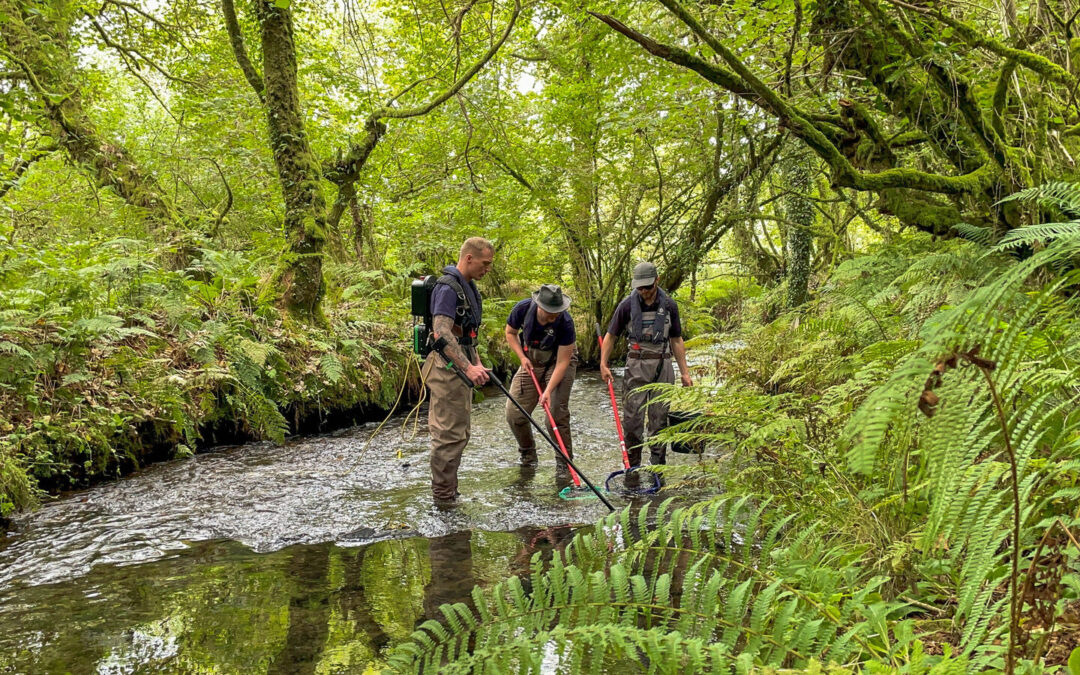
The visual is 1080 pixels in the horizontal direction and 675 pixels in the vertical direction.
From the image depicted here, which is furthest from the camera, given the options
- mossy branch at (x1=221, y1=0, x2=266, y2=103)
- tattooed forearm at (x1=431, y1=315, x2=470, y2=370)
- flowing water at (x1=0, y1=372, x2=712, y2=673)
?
mossy branch at (x1=221, y1=0, x2=266, y2=103)

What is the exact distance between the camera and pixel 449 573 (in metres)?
4.64

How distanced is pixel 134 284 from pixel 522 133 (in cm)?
843

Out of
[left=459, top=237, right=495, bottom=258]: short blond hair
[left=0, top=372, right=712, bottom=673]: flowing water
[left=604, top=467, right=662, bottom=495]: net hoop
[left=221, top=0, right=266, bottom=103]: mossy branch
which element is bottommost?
[left=604, top=467, right=662, bottom=495]: net hoop

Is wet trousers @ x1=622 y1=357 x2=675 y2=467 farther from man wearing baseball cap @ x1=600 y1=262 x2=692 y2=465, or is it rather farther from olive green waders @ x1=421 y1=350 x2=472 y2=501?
olive green waders @ x1=421 y1=350 x2=472 y2=501

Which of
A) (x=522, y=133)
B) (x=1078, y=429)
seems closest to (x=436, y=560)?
(x=1078, y=429)

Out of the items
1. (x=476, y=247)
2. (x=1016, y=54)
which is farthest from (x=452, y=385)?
(x=1016, y=54)

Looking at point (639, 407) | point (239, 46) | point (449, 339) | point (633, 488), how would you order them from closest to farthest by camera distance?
point (449, 339) < point (633, 488) < point (639, 407) < point (239, 46)

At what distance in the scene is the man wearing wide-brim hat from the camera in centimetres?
770

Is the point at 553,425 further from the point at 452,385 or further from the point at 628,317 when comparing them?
the point at 452,385

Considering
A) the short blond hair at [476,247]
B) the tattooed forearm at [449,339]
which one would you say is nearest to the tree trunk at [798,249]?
the short blond hair at [476,247]

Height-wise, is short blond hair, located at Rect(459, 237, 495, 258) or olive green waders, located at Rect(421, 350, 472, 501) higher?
short blond hair, located at Rect(459, 237, 495, 258)

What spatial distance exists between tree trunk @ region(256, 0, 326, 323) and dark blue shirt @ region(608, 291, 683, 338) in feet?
16.1

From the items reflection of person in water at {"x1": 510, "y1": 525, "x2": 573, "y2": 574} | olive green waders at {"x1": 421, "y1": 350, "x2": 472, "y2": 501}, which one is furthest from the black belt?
reflection of person in water at {"x1": 510, "y1": 525, "x2": 573, "y2": 574}

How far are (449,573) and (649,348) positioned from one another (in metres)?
3.61
